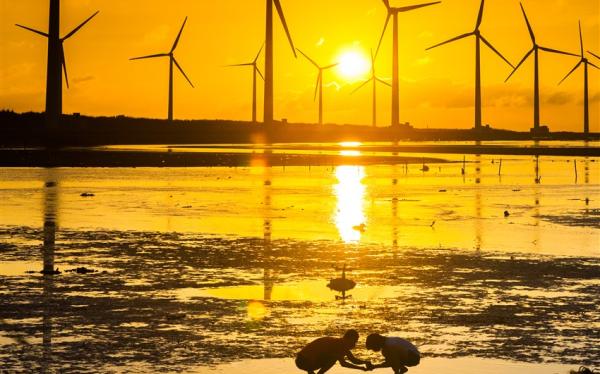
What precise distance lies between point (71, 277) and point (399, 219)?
17530 mm

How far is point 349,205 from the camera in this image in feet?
153

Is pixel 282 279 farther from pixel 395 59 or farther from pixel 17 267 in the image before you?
pixel 395 59

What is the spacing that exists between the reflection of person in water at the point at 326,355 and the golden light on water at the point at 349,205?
53.2 ft

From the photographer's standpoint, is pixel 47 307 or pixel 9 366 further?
pixel 47 307

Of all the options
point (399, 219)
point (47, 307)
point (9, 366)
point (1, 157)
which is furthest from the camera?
point (1, 157)

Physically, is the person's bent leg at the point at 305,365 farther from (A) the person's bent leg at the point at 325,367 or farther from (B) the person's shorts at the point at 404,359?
(B) the person's shorts at the point at 404,359

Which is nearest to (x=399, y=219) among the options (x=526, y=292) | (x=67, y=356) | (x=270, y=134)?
(x=526, y=292)

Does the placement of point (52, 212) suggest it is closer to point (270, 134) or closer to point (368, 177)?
point (368, 177)

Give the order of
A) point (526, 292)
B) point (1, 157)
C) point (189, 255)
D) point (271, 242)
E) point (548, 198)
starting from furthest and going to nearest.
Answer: point (1, 157), point (548, 198), point (271, 242), point (189, 255), point (526, 292)

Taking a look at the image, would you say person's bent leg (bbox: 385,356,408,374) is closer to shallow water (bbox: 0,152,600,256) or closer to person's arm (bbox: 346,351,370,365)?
person's arm (bbox: 346,351,370,365)

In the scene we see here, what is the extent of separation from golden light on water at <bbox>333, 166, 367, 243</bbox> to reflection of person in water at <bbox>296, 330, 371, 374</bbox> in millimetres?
16201

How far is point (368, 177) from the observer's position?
71.9 m

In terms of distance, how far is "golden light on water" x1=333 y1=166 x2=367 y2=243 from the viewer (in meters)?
34.8

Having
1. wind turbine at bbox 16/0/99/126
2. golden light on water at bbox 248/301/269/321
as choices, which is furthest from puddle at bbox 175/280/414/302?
wind turbine at bbox 16/0/99/126
